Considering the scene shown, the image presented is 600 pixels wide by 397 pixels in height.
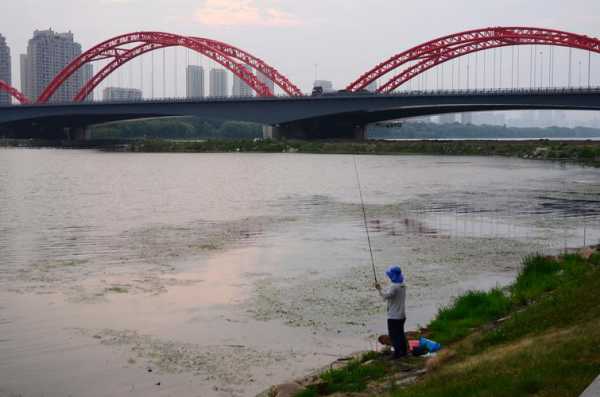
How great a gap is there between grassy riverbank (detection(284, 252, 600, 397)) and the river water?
1.00m

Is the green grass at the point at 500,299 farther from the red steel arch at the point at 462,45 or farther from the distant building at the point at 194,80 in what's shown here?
the distant building at the point at 194,80

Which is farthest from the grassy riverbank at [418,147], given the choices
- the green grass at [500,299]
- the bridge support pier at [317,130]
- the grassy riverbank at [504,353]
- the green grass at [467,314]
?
the grassy riverbank at [504,353]

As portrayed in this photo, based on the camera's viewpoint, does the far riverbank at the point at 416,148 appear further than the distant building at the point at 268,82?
No

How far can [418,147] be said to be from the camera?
8156 centimetres

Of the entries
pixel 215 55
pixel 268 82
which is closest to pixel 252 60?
pixel 215 55

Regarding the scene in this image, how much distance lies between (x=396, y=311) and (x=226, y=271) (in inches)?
281

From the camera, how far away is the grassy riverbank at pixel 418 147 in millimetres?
68000

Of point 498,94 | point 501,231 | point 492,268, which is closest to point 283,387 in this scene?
point 492,268

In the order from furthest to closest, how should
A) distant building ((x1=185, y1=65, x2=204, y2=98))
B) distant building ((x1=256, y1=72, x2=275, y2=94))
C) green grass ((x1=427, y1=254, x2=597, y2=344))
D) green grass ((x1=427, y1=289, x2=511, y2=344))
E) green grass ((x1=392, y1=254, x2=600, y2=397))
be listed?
1. distant building ((x1=185, y1=65, x2=204, y2=98))
2. distant building ((x1=256, y1=72, x2=275, y2=94))
3. green grass ((x1=427, y1=254, x2=597, y2=344))
4. green grass ((x1=427, y1=289, x2=511, y2=344))
5. green grass ((x1=392, y1=254, x2=600, y2=397))

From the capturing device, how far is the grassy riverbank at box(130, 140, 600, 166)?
68.0m

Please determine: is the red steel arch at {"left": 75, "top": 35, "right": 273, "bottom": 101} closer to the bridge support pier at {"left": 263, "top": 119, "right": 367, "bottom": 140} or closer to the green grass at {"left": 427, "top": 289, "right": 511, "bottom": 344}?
the bridge support pier at {"left": 263, "top": 119, "right": 367, "bottom": 140}

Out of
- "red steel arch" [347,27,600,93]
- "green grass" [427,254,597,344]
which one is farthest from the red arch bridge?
"green grass" [427,254,597,344]

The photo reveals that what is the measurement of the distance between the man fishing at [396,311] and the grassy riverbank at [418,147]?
52.8m

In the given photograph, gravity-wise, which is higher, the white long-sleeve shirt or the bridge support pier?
the bridge support pier
